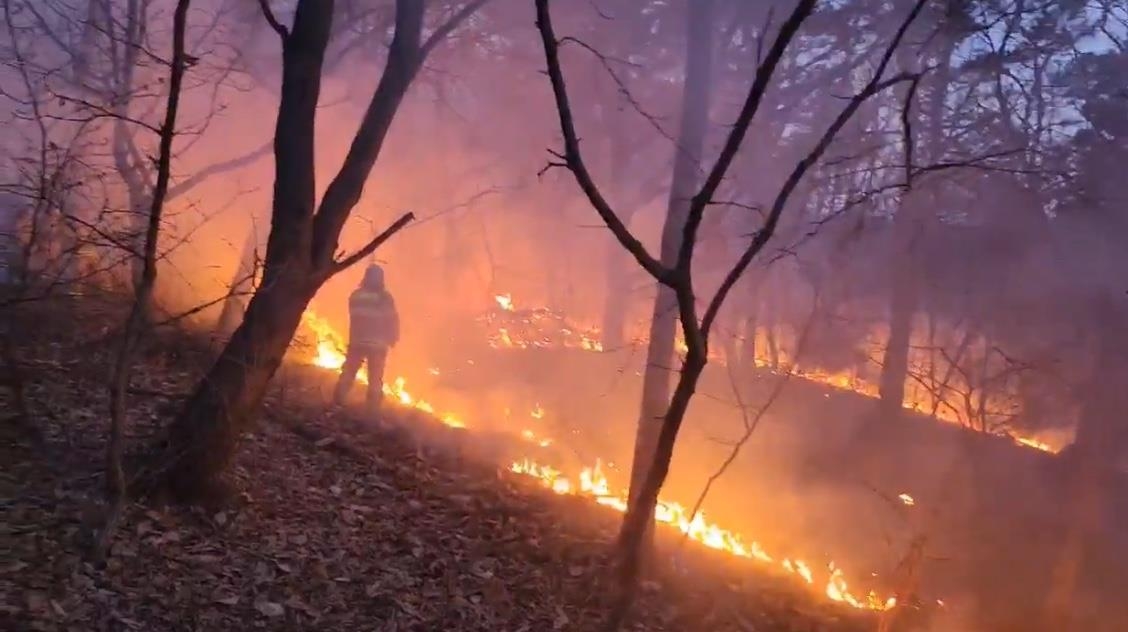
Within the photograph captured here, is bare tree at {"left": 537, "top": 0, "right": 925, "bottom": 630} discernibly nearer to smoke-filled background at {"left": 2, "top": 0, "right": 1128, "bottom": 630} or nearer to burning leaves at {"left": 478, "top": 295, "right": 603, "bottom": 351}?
smoke-filled background at {"left": 2, "top": 0, "right": 1128, "bottom": 630}

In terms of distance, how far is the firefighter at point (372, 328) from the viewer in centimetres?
955

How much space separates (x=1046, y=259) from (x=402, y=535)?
901cm

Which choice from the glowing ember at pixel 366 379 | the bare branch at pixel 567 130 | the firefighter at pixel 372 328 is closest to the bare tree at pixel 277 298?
the bare branch at pixel 567 130

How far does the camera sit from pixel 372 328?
9.82 meters

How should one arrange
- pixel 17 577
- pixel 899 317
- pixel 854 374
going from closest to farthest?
pixel 17 577 → pixel 899 317 → pixel 854 374

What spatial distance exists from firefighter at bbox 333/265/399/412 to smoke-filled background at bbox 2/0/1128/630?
1.01 meters

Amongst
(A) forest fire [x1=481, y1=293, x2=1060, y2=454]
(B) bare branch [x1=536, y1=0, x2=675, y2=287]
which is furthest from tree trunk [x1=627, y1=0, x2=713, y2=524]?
(A) forest fire [x1=481, y1=293, x2=1060, y2=454]

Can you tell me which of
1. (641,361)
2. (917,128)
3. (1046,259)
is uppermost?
(917,128)

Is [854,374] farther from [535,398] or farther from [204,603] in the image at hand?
[204,603]

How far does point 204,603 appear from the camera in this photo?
424cm

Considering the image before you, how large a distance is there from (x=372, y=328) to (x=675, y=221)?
425 cm

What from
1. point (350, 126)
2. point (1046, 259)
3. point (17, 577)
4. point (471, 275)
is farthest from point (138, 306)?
point (471, 275)

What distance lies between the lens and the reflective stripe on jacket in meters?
9.77

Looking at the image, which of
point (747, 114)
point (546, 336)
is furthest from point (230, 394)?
point (546, 336)
